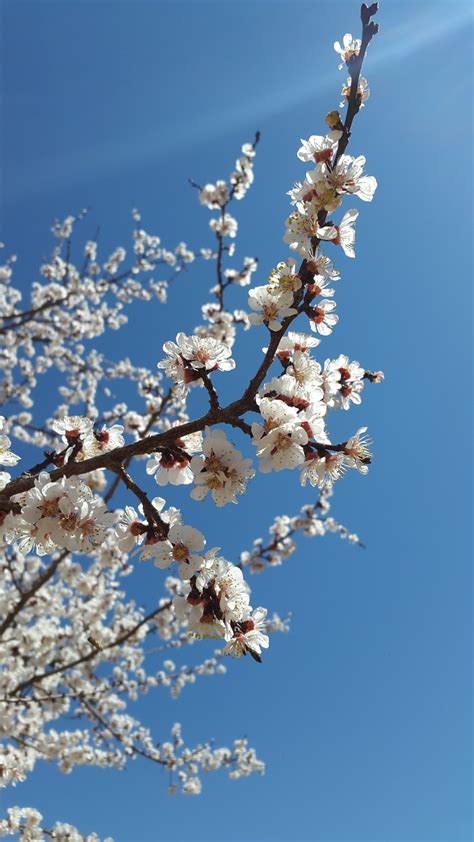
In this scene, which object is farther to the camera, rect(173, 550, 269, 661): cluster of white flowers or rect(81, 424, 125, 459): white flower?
rect(81, 424, 125, 459): white flower

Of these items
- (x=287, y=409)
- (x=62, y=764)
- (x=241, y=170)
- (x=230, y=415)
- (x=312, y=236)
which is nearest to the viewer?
(x=287, y=409)

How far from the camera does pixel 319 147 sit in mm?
2227

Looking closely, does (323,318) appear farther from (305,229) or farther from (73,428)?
(73,428)

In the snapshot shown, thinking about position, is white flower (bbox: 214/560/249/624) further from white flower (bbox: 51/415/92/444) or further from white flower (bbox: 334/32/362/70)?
white flower (bbox: 334/32/362/70)

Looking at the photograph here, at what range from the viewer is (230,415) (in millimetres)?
1973

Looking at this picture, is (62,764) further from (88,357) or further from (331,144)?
(331,144)

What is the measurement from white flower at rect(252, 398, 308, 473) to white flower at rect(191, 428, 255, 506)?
0.28 feet

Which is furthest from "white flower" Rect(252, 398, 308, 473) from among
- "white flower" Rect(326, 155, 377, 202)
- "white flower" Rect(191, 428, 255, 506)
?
"white flower" Rect(326, 155, 377, 202)

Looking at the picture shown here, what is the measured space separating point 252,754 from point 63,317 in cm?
924

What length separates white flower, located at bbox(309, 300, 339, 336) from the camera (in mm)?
2232

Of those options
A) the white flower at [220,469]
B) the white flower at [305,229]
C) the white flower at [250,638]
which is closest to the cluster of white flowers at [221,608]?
the white flower at [250,638]

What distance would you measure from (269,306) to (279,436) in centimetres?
60

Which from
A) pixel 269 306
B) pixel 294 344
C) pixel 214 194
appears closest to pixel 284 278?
pixel 269 306

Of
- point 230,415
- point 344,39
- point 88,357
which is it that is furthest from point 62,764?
point 344,39
